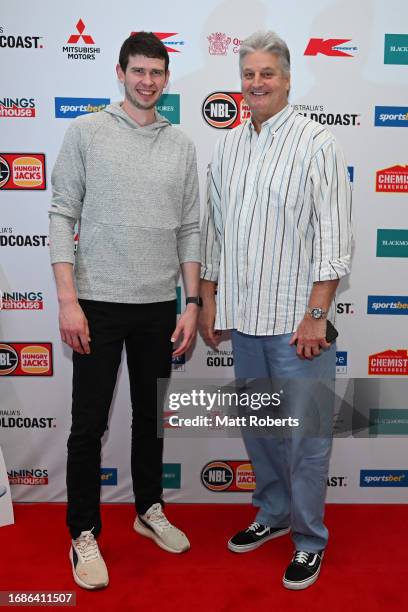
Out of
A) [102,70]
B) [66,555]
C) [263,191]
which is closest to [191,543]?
[66,555]

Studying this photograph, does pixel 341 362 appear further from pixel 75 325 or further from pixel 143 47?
pixel 143 47

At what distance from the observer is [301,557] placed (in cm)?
219

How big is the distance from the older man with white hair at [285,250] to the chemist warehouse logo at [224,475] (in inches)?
24.9

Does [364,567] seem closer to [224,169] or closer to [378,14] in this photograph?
[224,169]

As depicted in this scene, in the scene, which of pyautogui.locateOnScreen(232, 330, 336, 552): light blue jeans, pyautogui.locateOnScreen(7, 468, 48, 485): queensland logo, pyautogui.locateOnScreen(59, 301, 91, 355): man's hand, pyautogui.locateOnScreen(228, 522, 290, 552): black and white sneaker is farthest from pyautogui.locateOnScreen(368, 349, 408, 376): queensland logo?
pyautogui.locateOnScreen(7, 468, 48, 485): queensland logo

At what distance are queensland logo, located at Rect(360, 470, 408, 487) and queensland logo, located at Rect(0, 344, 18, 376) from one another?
1767mm

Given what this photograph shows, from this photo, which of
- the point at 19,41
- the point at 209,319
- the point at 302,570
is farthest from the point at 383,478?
the point at 19,41

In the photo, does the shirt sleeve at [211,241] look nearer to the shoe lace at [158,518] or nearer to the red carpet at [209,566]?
the shoe lace at [158,518]

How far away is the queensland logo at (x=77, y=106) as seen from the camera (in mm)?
2602

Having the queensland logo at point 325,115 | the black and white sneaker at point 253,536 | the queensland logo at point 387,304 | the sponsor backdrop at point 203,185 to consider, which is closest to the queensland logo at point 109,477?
the sponsor backdrop at point 203,185

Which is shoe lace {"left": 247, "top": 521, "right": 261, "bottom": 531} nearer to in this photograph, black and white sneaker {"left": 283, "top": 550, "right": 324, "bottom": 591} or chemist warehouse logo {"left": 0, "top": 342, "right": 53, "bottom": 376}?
black and white sneaker {"left": 283, "top": 550, "right": 324, "bottom": 591}

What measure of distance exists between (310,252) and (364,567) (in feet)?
4.13

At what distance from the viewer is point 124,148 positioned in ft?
6.77

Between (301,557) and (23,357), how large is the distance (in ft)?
4.98
